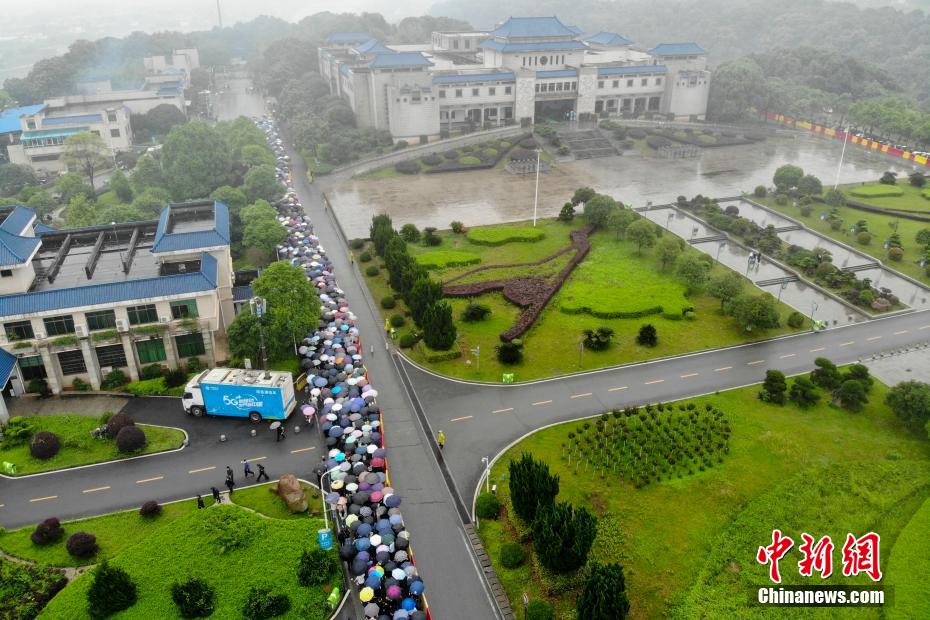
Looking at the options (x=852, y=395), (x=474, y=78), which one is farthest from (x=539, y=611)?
(x=474, y=78)

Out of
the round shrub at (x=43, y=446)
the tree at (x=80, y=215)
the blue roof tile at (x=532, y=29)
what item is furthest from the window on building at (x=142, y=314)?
the blue roof tile at (x=532, y=29)

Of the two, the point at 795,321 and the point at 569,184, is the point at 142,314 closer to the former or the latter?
the point at 795,321

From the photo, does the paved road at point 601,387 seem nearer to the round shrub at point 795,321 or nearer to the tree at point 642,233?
the round shrub at point 795,321

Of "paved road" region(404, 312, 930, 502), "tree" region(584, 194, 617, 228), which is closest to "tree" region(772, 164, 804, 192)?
"tree" region(584, 194, 617, 228)

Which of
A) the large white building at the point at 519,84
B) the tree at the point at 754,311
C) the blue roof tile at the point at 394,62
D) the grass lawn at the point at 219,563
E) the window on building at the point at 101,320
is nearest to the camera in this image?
the grass lawn at the point at 219,563

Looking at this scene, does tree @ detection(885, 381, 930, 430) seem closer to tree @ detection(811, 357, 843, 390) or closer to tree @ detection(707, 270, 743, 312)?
tree @ detection(811, 357, 843, 390)
